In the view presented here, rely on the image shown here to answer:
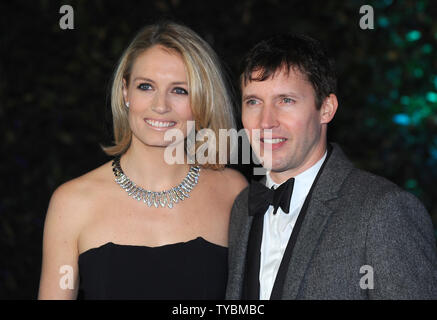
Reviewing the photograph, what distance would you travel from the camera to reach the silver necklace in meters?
3.21

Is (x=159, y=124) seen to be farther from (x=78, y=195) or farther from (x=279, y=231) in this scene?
(x=279, y=231)

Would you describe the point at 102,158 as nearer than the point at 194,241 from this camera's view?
No

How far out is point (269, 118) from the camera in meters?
2.59

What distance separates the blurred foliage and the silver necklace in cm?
106

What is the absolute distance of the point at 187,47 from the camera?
124 inches

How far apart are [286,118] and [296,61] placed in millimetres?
298

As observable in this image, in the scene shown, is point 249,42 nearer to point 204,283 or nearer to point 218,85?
point 218,85

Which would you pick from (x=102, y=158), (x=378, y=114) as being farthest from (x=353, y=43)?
(x=102, y=158)
